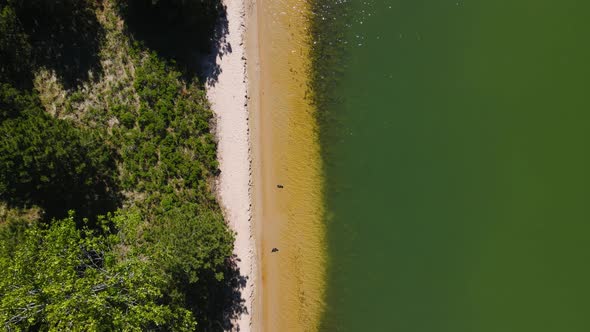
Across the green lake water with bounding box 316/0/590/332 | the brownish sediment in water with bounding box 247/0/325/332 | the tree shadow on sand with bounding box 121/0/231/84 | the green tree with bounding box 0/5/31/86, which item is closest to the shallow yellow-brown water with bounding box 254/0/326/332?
the brownish sediment in water with bounding box 247/0/325/332

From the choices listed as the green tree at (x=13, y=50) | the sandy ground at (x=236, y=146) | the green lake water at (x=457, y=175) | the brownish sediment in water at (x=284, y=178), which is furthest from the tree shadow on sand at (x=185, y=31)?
the green lake water at (x=457, y=175)

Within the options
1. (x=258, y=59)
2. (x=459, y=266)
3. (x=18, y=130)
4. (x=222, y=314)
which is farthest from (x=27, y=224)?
(x=459, y=266)

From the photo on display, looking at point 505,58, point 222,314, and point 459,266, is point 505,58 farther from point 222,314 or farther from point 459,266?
point 222,314

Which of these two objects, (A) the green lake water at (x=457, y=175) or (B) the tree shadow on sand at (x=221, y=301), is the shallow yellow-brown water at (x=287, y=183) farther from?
(B) the tree shadow on sand at (x=221, y=301)

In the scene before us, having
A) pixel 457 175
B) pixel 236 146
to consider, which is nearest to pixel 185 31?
pixel 236 146

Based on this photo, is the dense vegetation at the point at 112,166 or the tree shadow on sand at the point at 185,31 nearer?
the dense vegetation at the point at 112,166

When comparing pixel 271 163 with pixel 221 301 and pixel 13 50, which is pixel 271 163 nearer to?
pixel 221 301
